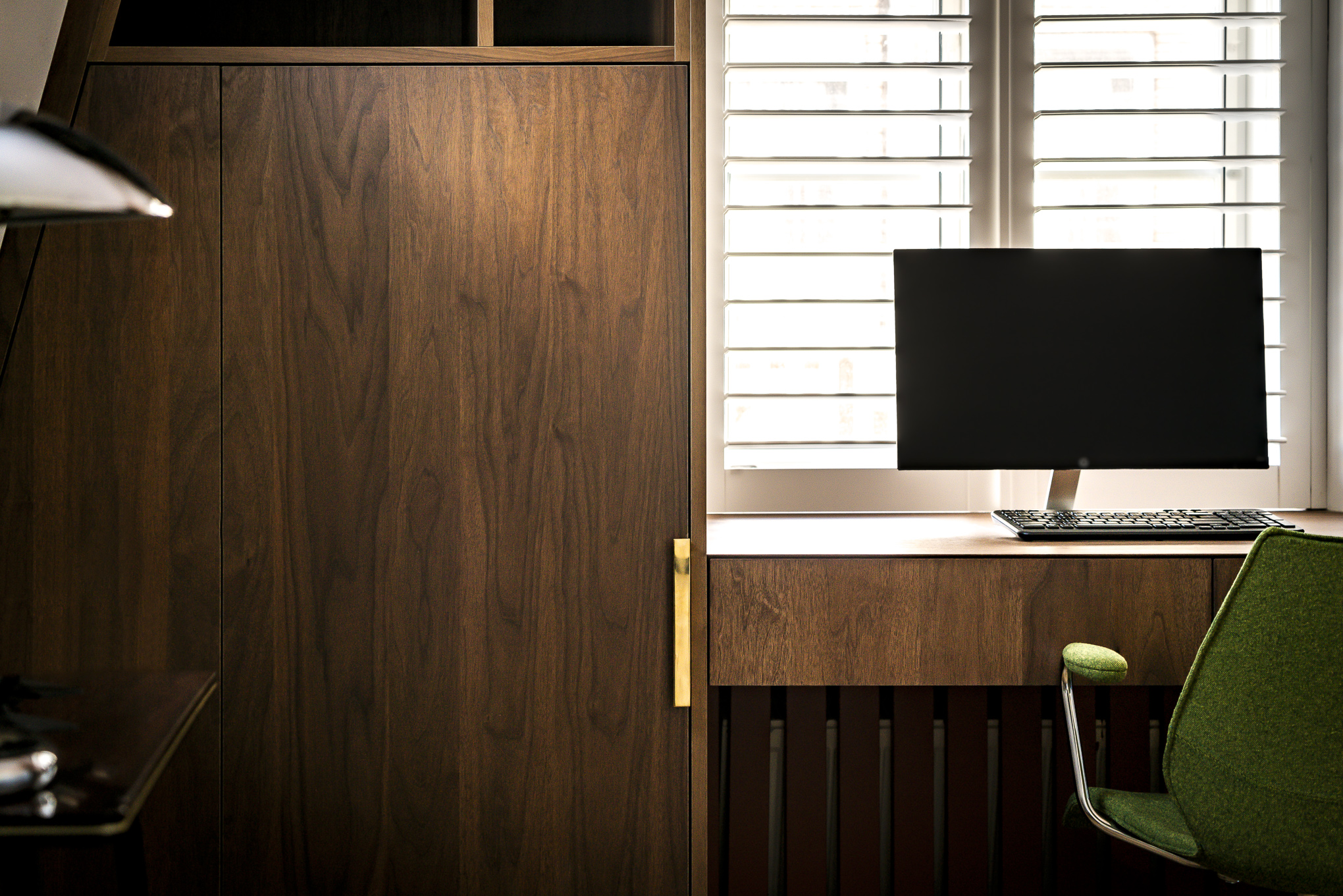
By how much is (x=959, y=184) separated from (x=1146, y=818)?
1.37 meters

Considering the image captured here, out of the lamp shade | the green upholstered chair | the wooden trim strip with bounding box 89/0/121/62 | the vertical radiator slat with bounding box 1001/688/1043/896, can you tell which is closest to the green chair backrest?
the green upholstered chair

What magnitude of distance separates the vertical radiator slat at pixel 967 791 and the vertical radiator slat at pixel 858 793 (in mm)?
159

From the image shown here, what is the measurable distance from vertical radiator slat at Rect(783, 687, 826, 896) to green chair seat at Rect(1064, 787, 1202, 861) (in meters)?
0.56

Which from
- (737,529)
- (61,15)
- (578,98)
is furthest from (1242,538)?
(61,15)

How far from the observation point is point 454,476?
1468mm

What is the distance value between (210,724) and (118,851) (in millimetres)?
339

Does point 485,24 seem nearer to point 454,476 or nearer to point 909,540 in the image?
point 454,476

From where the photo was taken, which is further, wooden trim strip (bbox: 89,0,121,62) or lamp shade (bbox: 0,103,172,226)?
wooden trim strip (bbox: 89,0,121,62)

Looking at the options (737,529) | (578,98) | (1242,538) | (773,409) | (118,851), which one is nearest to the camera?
(118,851)

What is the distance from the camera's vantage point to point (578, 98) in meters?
1.44

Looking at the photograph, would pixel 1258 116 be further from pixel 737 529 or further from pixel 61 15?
pixel 61 15

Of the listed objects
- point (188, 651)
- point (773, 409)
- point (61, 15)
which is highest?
point (61, 15)

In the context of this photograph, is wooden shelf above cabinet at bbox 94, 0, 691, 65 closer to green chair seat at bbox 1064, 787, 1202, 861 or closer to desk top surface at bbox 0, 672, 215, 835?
desk top surface at bbox 0, 672, 215, 835

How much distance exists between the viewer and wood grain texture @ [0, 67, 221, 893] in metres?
1.45
